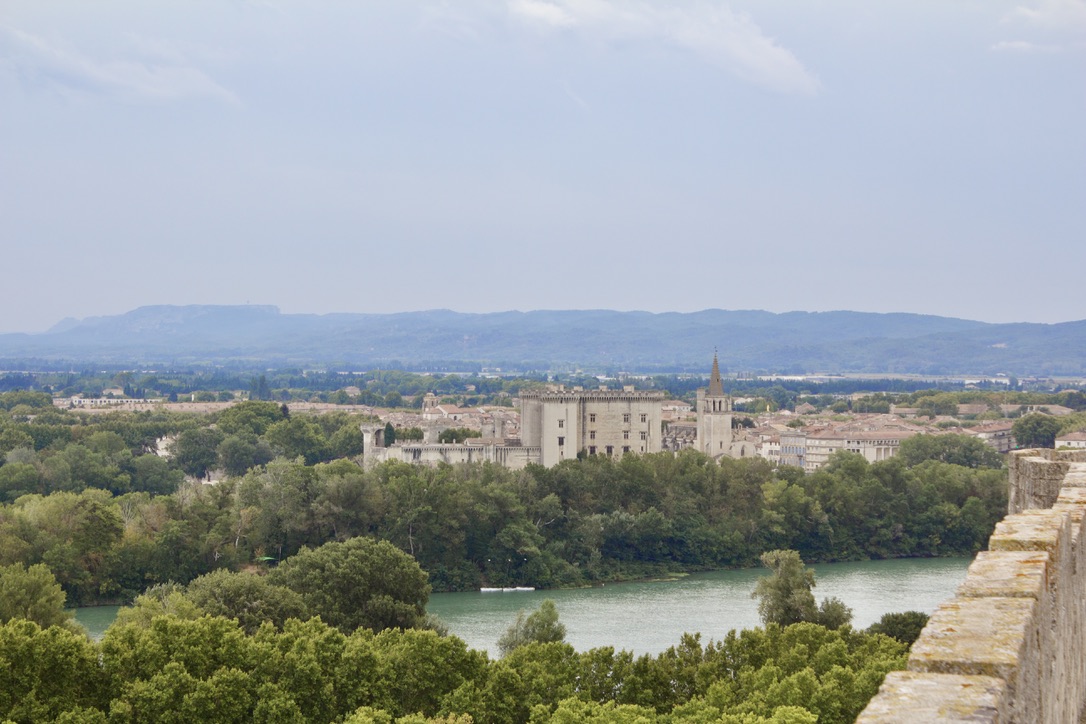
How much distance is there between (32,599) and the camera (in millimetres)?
26000

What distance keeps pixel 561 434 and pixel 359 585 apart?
2781cm

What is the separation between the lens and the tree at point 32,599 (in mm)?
25062

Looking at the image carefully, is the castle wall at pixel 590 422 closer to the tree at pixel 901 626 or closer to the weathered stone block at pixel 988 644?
the tree at pixel 901 626

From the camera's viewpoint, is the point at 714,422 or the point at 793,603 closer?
the point at 793,603

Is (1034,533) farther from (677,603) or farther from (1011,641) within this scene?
(677,603)

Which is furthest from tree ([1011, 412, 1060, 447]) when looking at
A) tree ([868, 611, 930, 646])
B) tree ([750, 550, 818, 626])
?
tree ([868, 611, 930, 646])

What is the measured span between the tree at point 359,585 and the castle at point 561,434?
24409mm

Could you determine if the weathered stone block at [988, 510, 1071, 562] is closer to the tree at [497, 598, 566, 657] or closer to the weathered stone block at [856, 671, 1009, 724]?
the weathered stone block at [856, 671, 1009, 724]


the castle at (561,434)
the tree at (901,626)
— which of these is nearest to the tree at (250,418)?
the castle at (561,434)

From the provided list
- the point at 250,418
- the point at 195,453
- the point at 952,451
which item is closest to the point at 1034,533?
the point at 952,451

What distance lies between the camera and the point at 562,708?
15039 mm

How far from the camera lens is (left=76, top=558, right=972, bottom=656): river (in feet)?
104

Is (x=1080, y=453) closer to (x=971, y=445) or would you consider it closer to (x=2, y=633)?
(x=2, y=633)

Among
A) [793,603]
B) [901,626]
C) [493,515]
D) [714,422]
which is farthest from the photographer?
[714,422]
